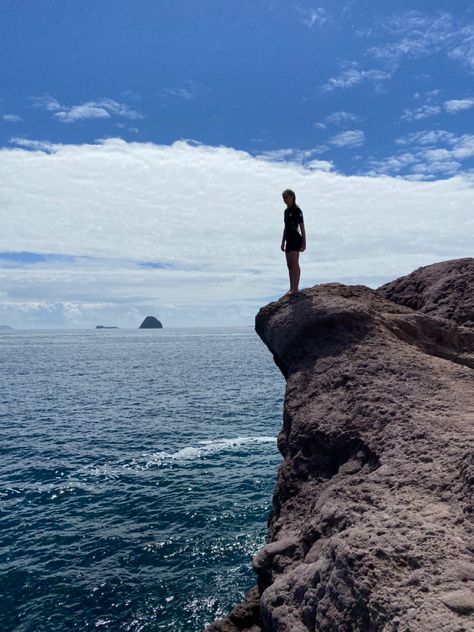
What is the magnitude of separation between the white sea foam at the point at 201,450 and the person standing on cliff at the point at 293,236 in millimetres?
19562

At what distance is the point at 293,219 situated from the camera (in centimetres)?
1538

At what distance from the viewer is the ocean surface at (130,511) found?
51.6 ft

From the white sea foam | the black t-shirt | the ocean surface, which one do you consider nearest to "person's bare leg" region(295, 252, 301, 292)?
the black t-shirt

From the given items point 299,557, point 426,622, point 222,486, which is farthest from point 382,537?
point 222,486

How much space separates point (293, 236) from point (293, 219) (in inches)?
22.0

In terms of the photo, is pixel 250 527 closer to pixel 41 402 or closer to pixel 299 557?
pixel 299 557

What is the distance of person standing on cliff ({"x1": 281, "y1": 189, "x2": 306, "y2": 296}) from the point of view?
15.4m

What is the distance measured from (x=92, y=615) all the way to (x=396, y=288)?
16306 millimetres

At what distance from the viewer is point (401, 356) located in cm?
1178

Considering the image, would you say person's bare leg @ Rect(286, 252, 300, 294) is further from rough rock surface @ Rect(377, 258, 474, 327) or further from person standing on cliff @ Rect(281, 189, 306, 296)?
rough rock surface @ Rect(377, 258, 474, 327)

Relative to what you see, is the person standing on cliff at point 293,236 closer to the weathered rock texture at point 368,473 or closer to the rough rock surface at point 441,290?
the weathered rock texture at point 368,473

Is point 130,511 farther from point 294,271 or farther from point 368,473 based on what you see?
point 368,473

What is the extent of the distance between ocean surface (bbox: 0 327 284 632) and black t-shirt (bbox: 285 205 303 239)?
41.5ft

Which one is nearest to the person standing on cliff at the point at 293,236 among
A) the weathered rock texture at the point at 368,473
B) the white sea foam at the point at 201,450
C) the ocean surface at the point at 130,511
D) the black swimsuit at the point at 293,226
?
the black swimsuit at the point at 293,226
